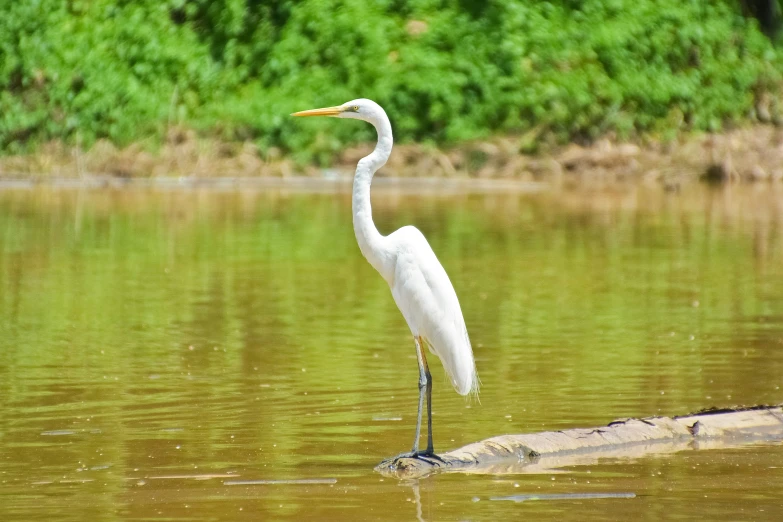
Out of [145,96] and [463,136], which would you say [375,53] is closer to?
[463,136]

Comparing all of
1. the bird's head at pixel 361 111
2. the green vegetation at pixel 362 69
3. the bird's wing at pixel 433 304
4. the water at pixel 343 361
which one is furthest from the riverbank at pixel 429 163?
the bird's wing at pixel 433 304

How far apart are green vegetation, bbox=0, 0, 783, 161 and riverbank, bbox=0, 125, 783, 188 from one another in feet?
1.05

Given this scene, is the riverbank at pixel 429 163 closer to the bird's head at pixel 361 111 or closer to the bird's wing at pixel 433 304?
the bird's head at pixel 361 111

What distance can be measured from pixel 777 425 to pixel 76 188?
19.2 m

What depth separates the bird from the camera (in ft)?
22.6

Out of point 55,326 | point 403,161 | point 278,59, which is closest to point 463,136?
point 403,161

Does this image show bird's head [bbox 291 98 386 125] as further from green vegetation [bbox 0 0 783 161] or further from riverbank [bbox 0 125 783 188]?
green vegetation [bbox 0 0 783 161]

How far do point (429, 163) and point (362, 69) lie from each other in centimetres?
222

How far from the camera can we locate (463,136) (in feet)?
89.0

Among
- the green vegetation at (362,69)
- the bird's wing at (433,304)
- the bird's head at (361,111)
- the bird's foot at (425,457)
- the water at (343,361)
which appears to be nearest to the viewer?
the water at (343,361)

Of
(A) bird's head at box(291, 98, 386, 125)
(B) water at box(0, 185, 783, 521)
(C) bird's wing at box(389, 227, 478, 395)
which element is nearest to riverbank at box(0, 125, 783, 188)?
(B) water at box(0, 185, 783, 521)

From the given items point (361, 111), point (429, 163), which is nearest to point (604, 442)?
point (361, 111)

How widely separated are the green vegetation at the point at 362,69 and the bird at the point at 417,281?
19.9m

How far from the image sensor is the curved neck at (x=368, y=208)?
6980 mm
